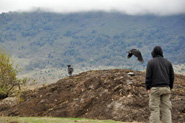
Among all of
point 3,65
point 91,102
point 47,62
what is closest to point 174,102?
point 91,102

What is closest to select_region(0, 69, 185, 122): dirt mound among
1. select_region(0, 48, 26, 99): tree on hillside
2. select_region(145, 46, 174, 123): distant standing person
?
select_region(0, 48, 26, 99): tree on hillside

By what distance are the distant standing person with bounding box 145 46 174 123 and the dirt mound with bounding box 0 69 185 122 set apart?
2971 millimetres

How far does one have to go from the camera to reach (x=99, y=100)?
1367cm

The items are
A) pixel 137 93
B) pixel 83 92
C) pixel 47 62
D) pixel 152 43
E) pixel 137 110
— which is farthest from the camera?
pixel 152 43

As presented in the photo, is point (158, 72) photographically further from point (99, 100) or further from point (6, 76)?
point (6, 76)

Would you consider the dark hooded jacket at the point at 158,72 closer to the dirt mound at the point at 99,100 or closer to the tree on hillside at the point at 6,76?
the dirt mound at the point at 99,100

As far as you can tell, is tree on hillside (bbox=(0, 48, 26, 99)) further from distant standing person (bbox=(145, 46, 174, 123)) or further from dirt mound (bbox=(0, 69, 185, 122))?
distant standing person (bbox=(145, 46, 174, 123))

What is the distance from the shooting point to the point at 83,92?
585 inches

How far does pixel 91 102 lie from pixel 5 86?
298 inches

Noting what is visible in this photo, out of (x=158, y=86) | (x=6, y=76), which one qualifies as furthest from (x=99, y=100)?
(x=6, y=76)

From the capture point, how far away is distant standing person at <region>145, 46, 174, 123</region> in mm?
8695

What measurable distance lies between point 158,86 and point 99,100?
542 cm

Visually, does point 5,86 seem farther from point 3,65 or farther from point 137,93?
point 137,93

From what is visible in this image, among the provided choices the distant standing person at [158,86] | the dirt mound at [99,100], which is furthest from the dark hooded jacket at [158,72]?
the dirt mound at [99,100]
